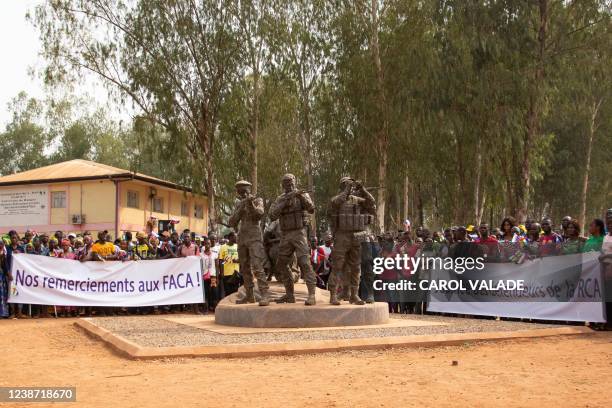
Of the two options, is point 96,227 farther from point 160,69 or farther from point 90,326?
point 90,326

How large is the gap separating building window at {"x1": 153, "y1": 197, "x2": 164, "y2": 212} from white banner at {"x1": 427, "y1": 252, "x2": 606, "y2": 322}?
2760 centimetres

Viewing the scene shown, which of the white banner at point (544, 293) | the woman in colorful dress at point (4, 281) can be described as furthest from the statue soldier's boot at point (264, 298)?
the woman in colorful dress at point (4, 281)

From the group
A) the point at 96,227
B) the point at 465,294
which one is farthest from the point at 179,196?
the point at 465,294

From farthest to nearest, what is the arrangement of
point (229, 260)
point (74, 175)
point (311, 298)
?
point (74, 175), point (229, 260), point (311, 298)

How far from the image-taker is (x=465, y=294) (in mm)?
14922

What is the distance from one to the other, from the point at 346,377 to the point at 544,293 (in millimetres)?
6658

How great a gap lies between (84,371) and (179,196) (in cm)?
3513

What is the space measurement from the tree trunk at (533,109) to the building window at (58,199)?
76.0 feet

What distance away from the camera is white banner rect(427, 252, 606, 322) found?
12656 millimetres

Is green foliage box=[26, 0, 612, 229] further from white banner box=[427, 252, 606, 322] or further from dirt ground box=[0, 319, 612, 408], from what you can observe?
dirt ground box=[0, 319, 612, 408]

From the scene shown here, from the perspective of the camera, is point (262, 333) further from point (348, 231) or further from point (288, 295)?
point (348, 231)

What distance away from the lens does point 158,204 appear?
41344 mm

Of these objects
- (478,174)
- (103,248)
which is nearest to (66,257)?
(103,248)

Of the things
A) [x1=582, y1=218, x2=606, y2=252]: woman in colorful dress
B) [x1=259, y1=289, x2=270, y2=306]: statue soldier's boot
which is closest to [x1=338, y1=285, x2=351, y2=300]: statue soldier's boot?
[x1=259, y1=289, x2=270, y2=306]: statue soldier's boot
